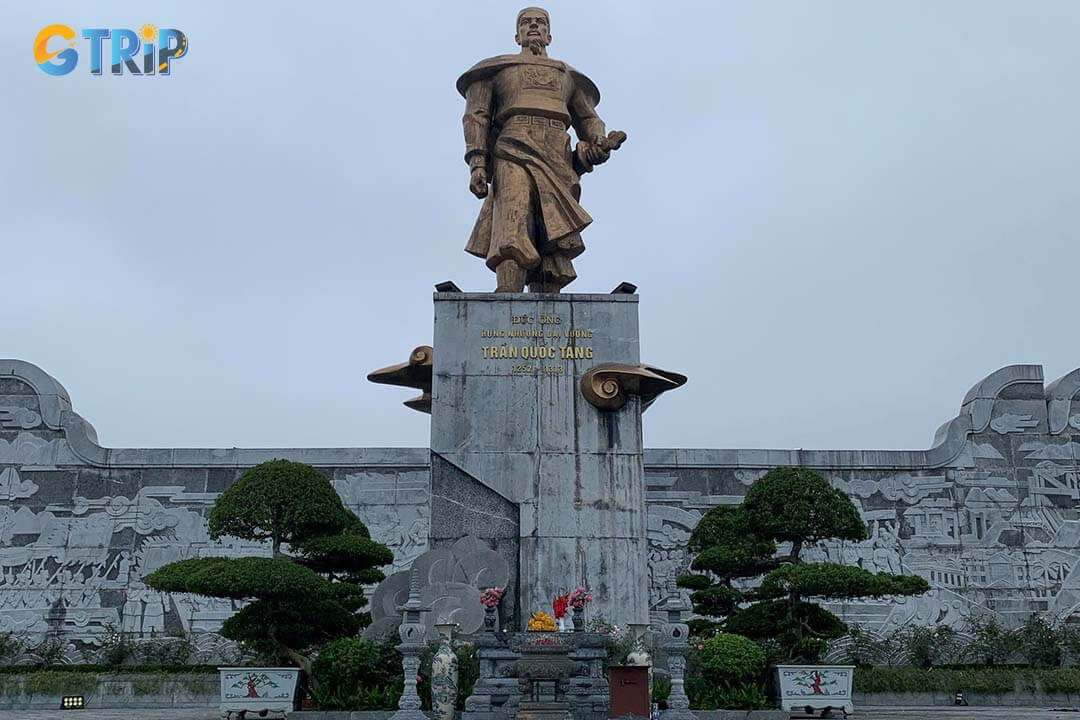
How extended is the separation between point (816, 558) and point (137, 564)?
11.2 metres

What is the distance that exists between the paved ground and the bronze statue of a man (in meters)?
5.95

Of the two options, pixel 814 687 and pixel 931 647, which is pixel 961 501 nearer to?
pixel 931 647

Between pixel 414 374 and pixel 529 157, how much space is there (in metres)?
2.82

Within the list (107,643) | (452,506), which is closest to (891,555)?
(452,506)

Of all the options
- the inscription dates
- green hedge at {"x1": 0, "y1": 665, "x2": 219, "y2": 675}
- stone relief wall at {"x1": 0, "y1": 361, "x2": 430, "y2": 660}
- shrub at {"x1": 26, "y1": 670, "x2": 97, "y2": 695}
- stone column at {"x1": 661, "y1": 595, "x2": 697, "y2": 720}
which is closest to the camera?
stone column at {"x1": 661, "y1": 595, "x2": 697, "y2": 720}

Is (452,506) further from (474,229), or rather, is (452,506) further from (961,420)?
(961,420)

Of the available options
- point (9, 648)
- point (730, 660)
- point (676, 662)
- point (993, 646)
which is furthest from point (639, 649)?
point (9, 648)

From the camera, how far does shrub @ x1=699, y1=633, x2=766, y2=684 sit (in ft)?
31.6

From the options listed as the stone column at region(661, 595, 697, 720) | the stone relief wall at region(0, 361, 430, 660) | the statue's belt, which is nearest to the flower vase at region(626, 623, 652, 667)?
the stone column at region(661, 595, 697, 720)

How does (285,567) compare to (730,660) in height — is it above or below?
above

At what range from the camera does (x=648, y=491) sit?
59.0 ft

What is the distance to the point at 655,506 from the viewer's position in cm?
Result: 1791

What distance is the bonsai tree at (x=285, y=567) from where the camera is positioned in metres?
10.4

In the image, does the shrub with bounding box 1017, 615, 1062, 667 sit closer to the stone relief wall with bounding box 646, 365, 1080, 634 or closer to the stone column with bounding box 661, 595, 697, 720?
the stone relief wall with bounding box 646, 365, 1080, 634
